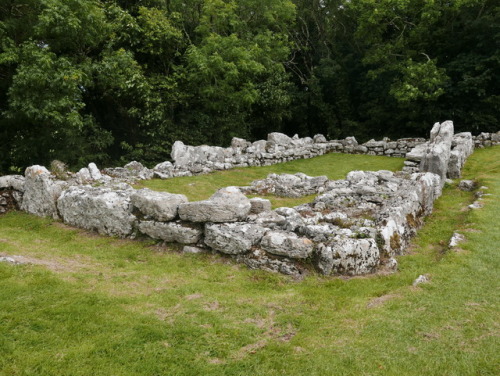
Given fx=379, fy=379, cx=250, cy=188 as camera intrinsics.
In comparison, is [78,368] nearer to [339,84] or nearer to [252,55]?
[252,55]

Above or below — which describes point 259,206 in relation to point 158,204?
below

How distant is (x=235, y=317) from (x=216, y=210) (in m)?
2.69

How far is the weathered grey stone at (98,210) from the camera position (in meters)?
9.27

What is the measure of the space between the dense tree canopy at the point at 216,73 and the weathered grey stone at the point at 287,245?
37.8 ft

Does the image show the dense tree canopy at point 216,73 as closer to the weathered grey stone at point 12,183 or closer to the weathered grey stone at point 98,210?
the weathered grey stone at point 12,183

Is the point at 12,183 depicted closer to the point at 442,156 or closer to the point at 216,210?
the point at 216,210

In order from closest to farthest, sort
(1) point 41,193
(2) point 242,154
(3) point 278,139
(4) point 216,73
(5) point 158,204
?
(5) point 158,204
(1) point 41,193
(2) point 242,154
(4) point 216,73
(3) point 278,139

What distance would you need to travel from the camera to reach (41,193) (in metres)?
11.1

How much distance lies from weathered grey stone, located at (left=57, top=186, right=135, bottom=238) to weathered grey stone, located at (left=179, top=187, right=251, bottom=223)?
1.79 m

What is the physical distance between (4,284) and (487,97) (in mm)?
30152

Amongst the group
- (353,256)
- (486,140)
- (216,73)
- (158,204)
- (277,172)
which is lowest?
(277,172)

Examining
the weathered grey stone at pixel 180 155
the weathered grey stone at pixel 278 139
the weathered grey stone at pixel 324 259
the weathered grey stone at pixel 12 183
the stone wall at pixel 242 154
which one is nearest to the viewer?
the weathered grey stone at pixel 324 259

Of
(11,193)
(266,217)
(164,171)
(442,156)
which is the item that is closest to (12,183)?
(11,193)

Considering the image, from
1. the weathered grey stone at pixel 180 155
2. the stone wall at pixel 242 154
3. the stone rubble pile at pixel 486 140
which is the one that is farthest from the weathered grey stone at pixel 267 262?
the stone rubble pile at pixel 486 140
